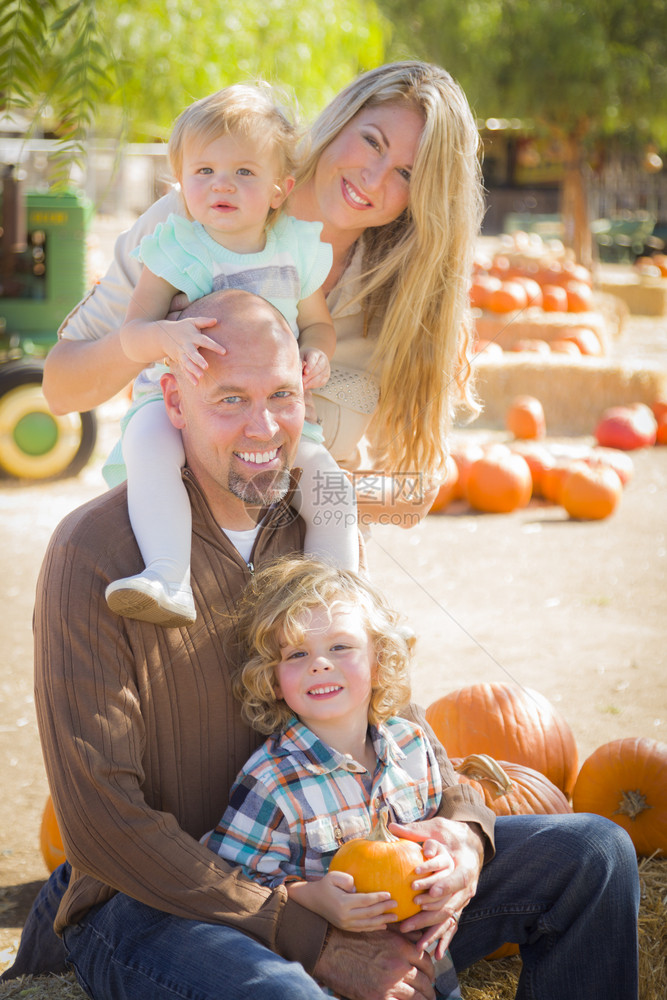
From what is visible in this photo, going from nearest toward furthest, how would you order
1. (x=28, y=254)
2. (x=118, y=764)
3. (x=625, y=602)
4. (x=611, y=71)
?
(x=118, y=764) → (x=625, y=602) → (x=28, y=254) → (x=611, y=71)

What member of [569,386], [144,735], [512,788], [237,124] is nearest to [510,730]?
[512,788]

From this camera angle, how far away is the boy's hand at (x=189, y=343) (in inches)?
83.1

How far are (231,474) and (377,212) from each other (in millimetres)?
919

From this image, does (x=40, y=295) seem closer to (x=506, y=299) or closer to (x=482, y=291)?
(x=506, y=299)

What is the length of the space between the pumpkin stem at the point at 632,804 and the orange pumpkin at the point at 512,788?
8.6 inches

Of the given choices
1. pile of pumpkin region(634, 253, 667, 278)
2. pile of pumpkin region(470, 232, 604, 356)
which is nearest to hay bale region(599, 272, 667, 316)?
pile of pumpkin region(470, 232, 604, 356)

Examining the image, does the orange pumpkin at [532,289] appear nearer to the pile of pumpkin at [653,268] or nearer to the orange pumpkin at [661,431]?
the orange pumpkin at [661,431]

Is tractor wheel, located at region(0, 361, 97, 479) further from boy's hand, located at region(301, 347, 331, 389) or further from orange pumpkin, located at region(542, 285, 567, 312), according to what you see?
orange pumpkin, located at region(542, 285, 567, 312)

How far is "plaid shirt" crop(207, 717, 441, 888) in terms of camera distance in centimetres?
207

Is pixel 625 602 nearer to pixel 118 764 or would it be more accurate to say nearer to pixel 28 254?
pixel 118 764

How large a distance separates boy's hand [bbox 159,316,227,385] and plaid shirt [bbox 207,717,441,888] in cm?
77

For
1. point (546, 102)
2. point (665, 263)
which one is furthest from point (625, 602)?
point (665, 263)

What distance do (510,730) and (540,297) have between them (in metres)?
11.3

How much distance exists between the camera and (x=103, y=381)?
253cm
